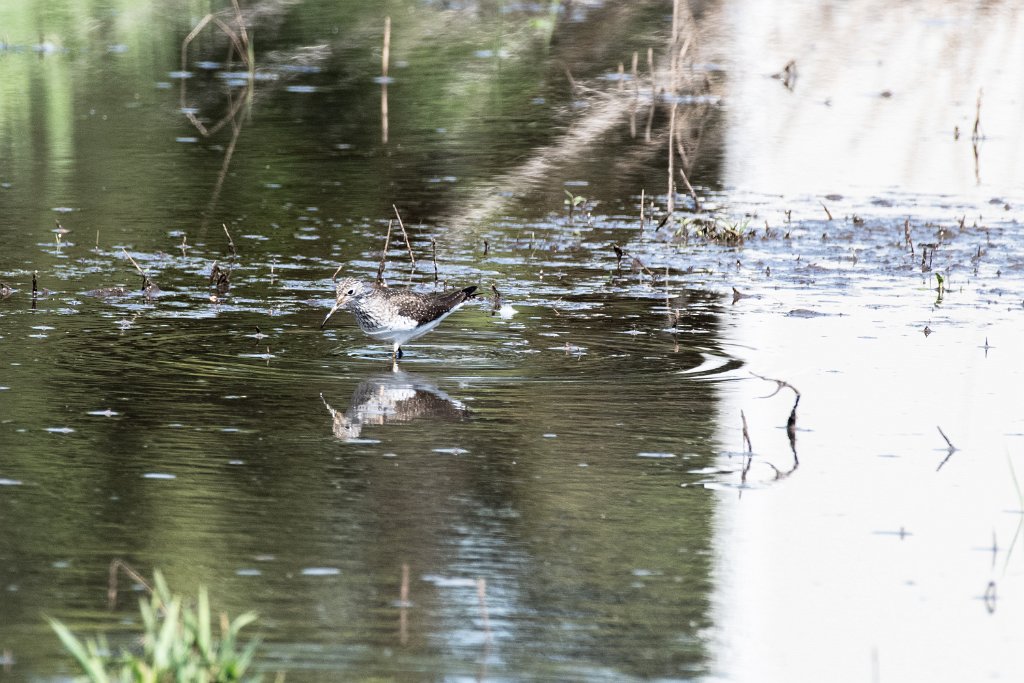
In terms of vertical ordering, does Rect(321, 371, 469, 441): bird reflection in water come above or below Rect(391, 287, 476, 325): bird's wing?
below

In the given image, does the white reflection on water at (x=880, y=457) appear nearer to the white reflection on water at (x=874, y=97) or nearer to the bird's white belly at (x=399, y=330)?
the white reflection on water at (x=874, y=97)

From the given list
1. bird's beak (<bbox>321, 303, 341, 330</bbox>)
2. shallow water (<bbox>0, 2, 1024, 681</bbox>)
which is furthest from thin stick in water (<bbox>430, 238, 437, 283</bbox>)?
bird's beak (<bbox>321, 303, 341, 330</bbox>)

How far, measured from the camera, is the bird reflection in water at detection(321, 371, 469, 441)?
9.09m

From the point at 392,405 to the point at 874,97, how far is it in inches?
573

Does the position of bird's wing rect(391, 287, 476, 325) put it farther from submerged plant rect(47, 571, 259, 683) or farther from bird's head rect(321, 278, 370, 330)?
submerged plant rect(47, 571, 259, 683)

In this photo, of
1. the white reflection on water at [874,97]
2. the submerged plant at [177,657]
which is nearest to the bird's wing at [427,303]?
the submerged plant at [177,657]

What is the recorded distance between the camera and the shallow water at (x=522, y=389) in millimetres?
6488

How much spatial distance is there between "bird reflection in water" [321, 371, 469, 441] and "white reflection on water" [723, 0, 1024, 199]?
7.78 meters

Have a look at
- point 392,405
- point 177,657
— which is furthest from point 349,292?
point 177,657

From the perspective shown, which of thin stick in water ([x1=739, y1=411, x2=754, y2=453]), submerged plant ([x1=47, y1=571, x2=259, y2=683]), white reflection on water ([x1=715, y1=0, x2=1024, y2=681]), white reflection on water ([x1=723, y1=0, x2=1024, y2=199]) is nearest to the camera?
submerged plant ([x1=47, y1=571, x2=259, y2=683])

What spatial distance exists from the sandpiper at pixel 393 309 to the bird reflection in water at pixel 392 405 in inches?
17.6

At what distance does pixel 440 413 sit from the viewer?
30.5ft

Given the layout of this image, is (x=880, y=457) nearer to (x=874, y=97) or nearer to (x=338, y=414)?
(x=338, y=414)

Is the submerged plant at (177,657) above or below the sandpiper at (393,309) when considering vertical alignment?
above
